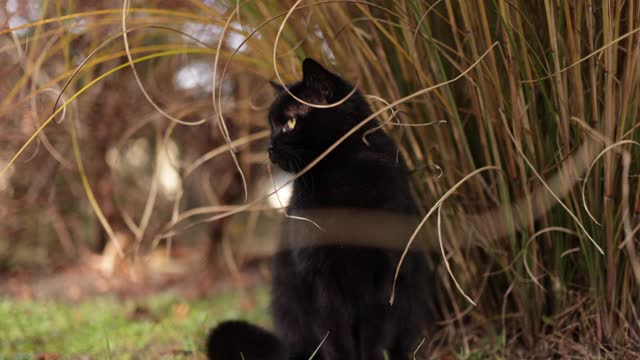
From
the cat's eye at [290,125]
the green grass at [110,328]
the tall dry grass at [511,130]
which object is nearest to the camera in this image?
the tall dry grass at [511,130]

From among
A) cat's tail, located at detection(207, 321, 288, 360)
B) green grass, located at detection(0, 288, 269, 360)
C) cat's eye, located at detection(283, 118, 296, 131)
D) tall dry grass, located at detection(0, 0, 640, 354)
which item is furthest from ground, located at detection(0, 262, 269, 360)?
cat's eye, located at detection(283, 118, 296, 131)

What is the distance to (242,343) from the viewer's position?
127cm

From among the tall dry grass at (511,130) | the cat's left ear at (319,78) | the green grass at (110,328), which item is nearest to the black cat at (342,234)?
the cat's left ear at (319,78)

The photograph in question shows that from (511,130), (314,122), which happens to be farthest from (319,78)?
(511,130)

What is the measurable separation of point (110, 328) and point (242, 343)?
862 millimetres

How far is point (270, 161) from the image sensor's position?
1.25 metres

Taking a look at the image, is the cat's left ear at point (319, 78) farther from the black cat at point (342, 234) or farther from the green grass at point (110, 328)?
the green grass at point (110, 328)

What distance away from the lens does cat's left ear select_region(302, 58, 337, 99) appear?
3.79 ft

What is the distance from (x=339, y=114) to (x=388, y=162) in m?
0.16

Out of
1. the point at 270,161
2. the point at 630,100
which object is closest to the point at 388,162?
the point at 270,161

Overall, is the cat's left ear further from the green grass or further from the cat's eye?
the green grass

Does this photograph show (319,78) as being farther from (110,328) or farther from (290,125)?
(110,328)

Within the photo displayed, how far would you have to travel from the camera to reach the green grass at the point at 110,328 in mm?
1532

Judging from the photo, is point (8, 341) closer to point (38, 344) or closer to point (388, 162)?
point (38, 344)
